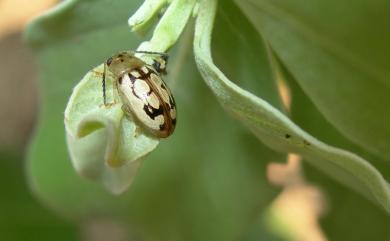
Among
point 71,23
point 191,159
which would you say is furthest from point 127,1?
point 191,159

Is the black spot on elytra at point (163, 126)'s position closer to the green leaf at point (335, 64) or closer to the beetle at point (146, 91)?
the beetle at point (146, 91)

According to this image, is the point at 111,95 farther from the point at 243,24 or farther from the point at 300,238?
the point at 300,238

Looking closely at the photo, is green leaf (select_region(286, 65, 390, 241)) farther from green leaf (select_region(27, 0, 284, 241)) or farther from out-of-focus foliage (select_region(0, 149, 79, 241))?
out-of-focus foliage (select_region(0, 149, 79, 241))

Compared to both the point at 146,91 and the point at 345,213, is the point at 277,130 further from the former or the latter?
the point at 345,213

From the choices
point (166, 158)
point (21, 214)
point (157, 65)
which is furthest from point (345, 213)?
point (21, 214)

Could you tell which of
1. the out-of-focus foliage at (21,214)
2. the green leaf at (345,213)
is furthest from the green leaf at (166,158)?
the out-of-focus foliage at (21,214)

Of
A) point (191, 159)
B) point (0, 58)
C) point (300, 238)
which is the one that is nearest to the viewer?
point (191, 159)

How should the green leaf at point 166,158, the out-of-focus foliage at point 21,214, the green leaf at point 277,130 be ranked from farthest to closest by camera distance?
1. the out-of-focus foliage at point 21,214
2. the green leaf at point 166,158
3. the green leaf at point 277,130
